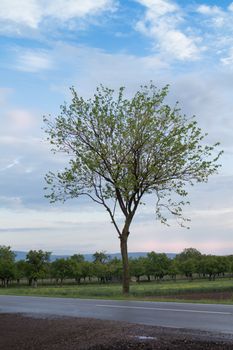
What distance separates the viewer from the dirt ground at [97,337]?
8977 millimetres

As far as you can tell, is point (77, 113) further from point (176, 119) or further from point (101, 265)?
point (101, 265)

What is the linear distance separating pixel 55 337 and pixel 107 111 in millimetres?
15914

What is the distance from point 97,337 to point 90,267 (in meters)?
87.1

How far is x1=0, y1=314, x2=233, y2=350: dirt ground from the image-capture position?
8.98 meters

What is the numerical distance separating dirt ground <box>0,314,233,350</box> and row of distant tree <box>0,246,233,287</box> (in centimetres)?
6553

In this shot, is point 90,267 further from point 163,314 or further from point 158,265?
point 163,314

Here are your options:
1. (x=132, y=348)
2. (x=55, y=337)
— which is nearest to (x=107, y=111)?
(x=55, y=337)

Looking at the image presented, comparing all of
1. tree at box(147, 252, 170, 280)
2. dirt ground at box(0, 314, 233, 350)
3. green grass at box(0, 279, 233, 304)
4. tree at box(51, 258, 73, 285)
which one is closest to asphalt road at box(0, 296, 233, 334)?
dirt ground at box(0, 314, 233, 350)

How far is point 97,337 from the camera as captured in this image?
33.3 feet

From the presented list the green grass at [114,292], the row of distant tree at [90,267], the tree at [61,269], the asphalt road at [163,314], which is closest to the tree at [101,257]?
the row of distant tree at [90,267]

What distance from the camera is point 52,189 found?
25938 millimetres

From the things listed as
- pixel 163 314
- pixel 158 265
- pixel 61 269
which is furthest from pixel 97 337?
pixel 158 265

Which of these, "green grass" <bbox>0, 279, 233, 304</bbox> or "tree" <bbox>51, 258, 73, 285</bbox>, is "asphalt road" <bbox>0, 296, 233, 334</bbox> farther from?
"tree" <bbox>51, 258, 73, 285</bbox>


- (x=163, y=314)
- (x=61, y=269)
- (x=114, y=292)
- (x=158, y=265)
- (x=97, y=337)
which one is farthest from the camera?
(x=158, y=265)
